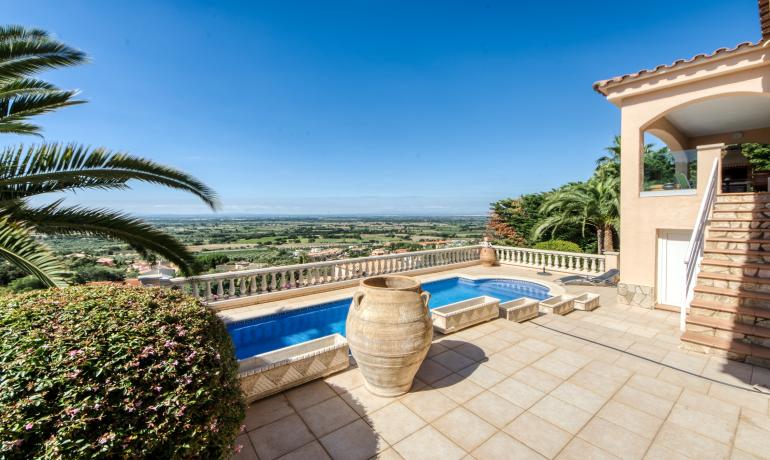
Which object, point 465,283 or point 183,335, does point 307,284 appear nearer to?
point 465,283

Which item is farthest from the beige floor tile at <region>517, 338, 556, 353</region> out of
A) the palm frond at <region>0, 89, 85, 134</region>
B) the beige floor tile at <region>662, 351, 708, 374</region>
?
the palm frond at <region>0, 89, 85, 134</region>

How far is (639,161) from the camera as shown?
24.4ft

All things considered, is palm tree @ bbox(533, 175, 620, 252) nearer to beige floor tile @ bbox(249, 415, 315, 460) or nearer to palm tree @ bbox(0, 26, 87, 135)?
beige floor tile @ bbox(249, 415, 315, 460)

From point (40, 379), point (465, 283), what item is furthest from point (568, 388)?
point (465, 283)

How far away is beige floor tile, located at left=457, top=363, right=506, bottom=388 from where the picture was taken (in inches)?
163

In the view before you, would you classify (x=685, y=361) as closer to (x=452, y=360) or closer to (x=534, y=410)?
(x=534, y=410)

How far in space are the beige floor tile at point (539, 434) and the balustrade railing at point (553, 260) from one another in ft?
31.7

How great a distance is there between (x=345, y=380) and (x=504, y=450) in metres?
2.13

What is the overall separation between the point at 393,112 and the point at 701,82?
17045 mm

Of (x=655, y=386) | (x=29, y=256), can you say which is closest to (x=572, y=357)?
(x=655, y=386)

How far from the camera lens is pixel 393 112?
21625 millimetres

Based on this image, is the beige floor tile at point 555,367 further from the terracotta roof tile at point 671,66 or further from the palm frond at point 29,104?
the palm frond at point 29,104

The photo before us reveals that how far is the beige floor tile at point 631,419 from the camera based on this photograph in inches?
126

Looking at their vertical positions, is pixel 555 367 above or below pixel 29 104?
below
